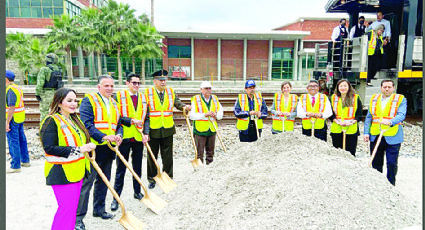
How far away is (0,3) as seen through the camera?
6.54 feet

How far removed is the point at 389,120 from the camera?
412 centimetres

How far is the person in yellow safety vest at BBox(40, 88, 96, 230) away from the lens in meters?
2.77

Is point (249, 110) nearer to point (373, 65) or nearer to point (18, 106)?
point (18, 106)

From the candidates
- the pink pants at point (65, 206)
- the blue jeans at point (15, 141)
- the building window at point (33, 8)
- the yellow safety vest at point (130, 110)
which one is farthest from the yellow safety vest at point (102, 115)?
the building window at point (33, 8)

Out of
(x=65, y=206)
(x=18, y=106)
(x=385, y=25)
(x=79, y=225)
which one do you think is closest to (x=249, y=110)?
(x=79, y=225)

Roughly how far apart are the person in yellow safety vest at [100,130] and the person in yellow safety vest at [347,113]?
3547 millimetres

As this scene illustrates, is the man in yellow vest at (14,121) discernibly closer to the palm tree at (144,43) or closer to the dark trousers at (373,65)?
the dark trousers at (373,65)

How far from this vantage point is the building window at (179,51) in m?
27.3

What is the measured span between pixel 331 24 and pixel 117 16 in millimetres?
21925

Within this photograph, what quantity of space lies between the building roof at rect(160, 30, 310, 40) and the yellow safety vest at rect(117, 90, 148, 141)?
74.6ft

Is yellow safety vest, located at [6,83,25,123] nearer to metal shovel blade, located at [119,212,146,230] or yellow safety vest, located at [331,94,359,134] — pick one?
metal shovel blade, located at [119,212,146,230]

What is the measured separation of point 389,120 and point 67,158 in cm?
418

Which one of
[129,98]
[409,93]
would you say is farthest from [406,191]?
[409,93]

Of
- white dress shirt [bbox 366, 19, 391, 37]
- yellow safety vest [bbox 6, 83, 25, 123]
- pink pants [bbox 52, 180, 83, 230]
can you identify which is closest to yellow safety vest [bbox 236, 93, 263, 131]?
pink pants [bbox 52, 180, 83, 230]
